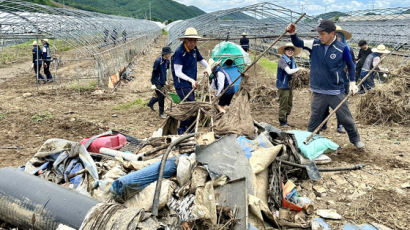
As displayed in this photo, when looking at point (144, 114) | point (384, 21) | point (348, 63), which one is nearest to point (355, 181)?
point (348, 63)

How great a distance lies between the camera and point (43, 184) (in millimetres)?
3113

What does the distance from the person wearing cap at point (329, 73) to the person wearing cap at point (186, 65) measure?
1589mm

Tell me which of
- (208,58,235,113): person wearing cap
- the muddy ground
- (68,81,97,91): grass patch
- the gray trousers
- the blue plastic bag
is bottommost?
the muddy ground

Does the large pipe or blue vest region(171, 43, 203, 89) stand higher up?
blue vest region(171, 43, 203, 89)

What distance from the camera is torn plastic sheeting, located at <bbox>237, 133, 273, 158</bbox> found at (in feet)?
13.2

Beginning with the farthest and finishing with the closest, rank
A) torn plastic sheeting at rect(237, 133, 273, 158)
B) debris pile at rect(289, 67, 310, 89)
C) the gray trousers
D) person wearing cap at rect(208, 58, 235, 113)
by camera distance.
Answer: debris pile at rect(289, 67, 310, 89) → person wearing cap at rect(208, 58, 235, 113) → the gray trousers → torn plastic sheeting at rect(237, 133, 273, 158)

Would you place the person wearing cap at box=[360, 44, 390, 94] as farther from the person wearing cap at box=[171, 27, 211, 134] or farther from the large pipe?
the large pipe

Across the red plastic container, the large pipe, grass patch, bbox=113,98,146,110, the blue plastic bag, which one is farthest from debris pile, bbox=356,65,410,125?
the large pipe

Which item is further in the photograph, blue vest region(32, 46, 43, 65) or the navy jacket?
blue vest region(32, 46, 43, 65)

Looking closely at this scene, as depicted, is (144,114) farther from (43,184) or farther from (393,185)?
(393,185)

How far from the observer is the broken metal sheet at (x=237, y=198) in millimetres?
2949

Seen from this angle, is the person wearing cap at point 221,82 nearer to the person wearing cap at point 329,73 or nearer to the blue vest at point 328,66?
the person wearing cap at point 329,73

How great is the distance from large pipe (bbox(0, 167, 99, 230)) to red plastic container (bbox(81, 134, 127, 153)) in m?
1.20

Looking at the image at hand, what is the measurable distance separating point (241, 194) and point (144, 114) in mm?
5684
